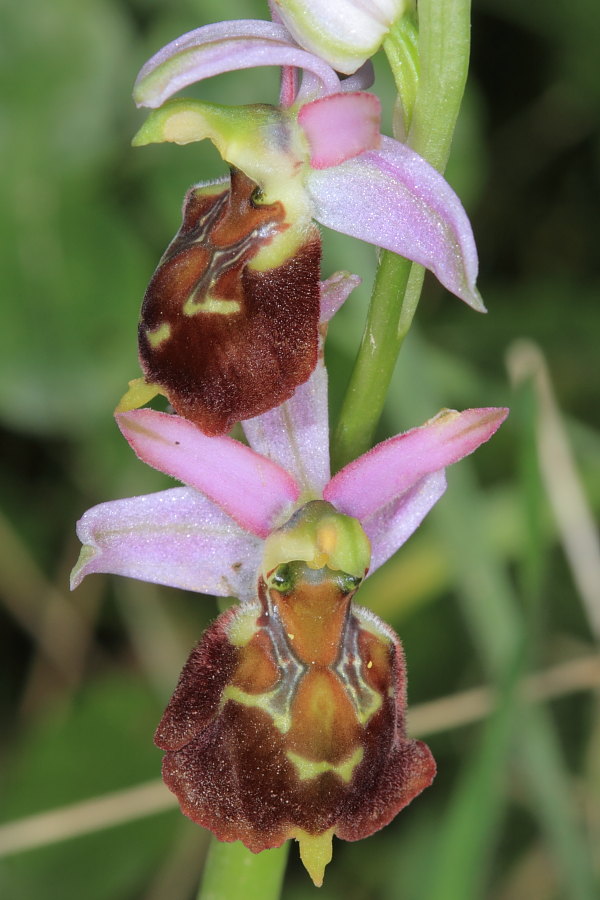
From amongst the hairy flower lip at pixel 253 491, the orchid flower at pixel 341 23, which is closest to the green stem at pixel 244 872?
the hairy flower lip at pixel 253 491

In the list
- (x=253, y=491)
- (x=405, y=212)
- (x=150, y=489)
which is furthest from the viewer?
(x=150, y=489)

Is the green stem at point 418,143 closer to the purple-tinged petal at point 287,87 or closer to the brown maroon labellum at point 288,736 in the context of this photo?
the purple-tinged petal at point 287,87

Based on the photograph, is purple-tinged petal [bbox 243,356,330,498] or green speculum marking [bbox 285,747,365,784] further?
purple-tinged petal [bbox 243,356,330,498]

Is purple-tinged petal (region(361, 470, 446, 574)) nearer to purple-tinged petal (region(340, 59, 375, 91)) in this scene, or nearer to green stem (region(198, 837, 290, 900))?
green stem (region(198, 837, 290, 900))

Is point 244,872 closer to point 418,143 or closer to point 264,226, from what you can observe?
point 264,226

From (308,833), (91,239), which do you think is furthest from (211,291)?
(91,239)

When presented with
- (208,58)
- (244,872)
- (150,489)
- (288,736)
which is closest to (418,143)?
(208,58)

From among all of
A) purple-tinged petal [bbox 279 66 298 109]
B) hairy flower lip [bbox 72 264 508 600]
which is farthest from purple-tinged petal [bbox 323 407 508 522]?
purple-tinged petal [bbox 279 66 298 109]
